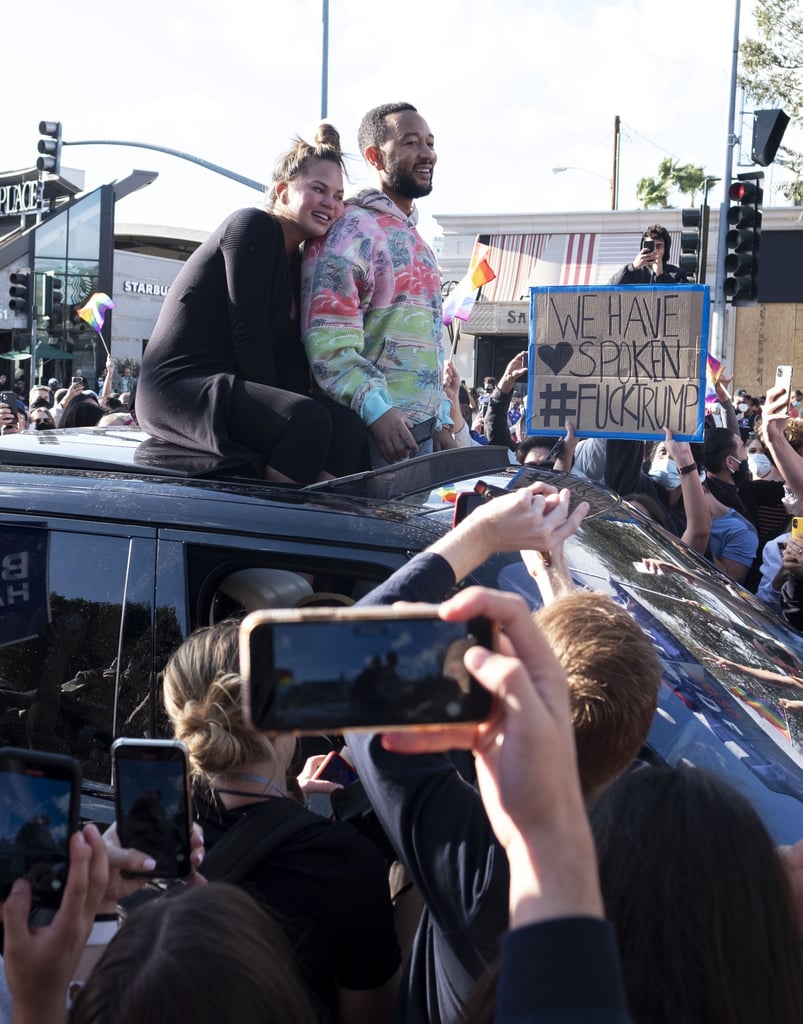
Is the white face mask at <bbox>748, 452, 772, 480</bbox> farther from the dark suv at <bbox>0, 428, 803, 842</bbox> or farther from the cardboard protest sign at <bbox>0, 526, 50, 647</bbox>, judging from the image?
the cardboard protest sign at <bbox>0, 526, 50, 647</bbox>

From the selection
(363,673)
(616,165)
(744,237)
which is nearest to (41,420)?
(744,237)

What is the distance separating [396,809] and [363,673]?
683 mm

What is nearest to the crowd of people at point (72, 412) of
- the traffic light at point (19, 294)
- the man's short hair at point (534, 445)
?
the man's short hair at point (534, 445)

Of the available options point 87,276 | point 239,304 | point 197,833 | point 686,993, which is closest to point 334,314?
point 239,304

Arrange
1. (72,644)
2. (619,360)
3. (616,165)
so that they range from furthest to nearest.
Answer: (616,165) < (619,360) < (72,644)

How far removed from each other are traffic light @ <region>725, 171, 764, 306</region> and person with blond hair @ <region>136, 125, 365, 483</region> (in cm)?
911

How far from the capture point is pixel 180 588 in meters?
2.54

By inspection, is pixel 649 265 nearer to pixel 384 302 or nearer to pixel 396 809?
pixel 384 302

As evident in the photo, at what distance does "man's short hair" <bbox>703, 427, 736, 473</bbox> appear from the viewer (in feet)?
20.3

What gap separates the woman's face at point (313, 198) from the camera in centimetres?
345

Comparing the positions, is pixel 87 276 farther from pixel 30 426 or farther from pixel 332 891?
pixel 332 891

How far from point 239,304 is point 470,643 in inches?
96.6

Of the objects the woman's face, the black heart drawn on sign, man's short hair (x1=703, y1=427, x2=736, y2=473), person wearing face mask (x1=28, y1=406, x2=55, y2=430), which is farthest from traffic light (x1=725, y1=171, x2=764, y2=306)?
the woman's face

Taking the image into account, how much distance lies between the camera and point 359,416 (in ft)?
11.3
